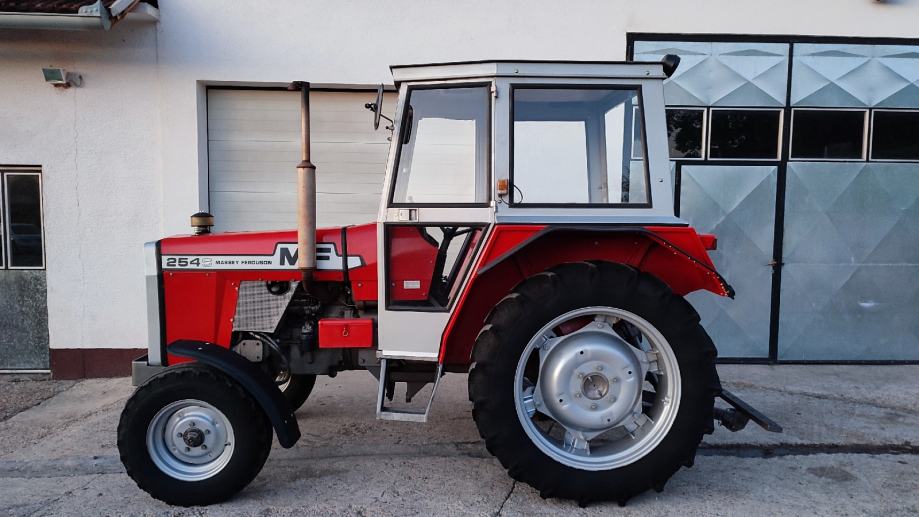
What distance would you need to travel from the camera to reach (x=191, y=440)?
2.94m

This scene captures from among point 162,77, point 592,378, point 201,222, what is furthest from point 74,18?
point 592,378

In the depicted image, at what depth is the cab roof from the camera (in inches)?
115

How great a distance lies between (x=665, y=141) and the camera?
3.01 meters

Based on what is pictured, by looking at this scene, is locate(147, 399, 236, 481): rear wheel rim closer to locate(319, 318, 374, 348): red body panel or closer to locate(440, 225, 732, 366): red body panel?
locate(319, 318, 374, 348): red body panel

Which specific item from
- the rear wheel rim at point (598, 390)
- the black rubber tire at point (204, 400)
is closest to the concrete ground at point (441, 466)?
the black rubber tire at point (204, 400)

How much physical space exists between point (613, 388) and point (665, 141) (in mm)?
1275

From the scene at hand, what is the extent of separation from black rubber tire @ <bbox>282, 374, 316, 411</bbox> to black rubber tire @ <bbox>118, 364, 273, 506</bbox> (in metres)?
1.16

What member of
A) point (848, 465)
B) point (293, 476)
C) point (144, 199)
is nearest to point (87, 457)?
point (293, 476)

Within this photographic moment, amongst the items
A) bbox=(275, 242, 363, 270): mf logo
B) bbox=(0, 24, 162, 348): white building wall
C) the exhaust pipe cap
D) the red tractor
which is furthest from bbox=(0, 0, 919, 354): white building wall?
bbox=(275, 242, 363, 270): mf logo

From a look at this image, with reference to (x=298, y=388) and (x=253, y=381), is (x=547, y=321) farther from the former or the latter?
(x=298, y=388)

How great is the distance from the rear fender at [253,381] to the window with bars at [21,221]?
3.56 metres

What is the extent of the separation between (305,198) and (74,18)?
3.30 m

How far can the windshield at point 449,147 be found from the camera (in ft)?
9.86

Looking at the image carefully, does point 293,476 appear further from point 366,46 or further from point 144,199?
point 366,46
